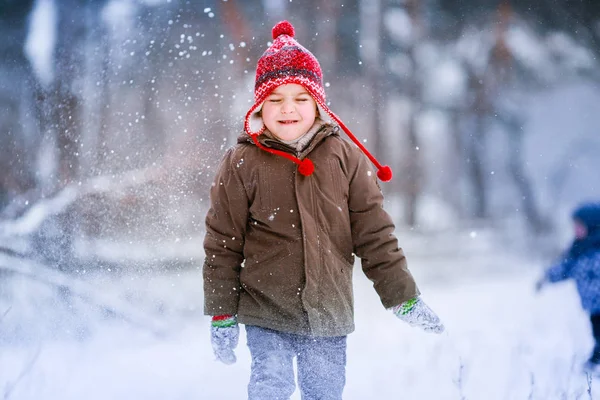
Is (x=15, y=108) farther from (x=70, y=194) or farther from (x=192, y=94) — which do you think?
(x=192, y=94)

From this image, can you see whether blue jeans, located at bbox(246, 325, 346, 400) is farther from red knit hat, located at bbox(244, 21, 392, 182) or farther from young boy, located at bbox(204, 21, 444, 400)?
red knit hat, located at bbox(244, 21, 392, 182)

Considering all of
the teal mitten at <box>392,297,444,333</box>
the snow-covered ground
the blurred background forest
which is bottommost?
the snow-covered ground

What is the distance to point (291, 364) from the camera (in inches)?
67.4

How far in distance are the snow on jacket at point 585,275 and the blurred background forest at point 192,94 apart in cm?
35

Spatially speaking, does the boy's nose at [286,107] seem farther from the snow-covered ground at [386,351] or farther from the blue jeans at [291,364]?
the snow-covered ground at [386,351]

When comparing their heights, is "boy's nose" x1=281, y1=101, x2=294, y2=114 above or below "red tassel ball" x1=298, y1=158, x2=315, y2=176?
above

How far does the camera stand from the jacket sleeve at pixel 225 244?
1717 millimetres

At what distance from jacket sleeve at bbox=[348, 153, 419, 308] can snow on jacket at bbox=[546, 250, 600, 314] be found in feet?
4.19

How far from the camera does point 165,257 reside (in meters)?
2.86

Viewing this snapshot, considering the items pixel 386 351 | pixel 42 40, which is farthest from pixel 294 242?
pixel 42 40

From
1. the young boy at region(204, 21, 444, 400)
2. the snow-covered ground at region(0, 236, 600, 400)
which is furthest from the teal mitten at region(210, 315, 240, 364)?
the snow-covered ground at region(0, 236, 600, 400)

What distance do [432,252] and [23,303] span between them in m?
1.92

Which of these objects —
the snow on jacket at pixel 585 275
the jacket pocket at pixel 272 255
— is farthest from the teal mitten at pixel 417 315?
the snow on jacket at pixel 585 275

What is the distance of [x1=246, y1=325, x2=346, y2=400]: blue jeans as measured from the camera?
5.35ft
